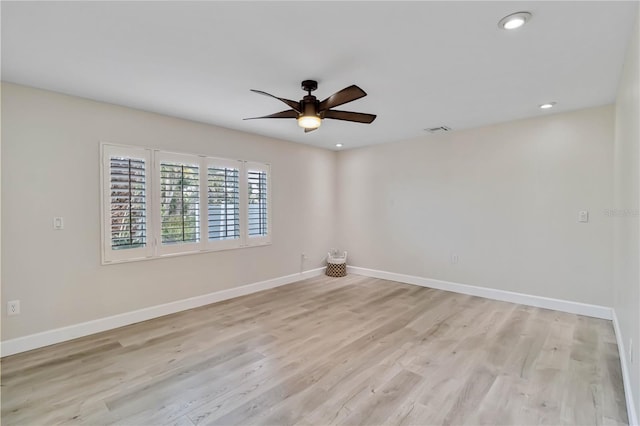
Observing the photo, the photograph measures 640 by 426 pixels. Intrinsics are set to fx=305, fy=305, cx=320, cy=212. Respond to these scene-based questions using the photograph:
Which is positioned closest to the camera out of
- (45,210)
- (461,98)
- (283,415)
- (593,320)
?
(283,415)

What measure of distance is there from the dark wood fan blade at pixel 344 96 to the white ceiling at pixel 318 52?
0.25 meters

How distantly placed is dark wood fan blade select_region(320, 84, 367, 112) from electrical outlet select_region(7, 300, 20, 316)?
11.0ft

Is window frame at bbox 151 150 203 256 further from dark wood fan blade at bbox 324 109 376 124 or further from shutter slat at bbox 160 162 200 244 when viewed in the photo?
dark wood fan blade at bbox 324 109 376 124

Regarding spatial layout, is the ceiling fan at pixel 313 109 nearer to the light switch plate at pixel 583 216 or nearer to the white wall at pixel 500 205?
the white wall at pixel 500 205

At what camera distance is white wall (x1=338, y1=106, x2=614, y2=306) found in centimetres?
367

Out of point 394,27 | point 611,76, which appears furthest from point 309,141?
point 611,76

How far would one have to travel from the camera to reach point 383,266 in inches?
223

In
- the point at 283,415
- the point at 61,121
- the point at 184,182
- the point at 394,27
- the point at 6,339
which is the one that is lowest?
the point at 283,415

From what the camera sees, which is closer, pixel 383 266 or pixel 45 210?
pixel 45 210

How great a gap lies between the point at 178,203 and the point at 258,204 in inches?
49.8

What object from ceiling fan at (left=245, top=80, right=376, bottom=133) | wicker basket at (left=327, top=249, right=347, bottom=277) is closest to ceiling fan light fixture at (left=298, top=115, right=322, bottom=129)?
ceiling fan at (left=245, top=80, right=376, bottom=133)

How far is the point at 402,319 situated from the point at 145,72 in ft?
12.0

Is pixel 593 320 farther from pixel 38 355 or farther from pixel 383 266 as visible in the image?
pixel 38 355

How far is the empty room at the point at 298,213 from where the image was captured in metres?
1.99
